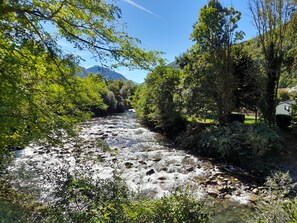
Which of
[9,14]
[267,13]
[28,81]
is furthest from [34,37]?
[267,13]

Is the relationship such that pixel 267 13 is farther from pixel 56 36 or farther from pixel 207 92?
pixel 56 36

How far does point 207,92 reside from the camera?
53.3 ft

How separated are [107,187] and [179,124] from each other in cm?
1602

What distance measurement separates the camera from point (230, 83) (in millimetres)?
16422

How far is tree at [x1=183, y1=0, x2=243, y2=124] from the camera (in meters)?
16.2

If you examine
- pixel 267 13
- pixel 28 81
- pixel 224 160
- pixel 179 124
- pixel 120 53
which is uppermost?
pixel 267 13

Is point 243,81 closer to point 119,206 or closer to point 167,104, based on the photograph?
point 167,104

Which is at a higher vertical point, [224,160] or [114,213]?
[114,213]

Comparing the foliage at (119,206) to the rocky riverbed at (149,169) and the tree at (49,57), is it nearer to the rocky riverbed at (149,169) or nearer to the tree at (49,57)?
the rocky riverbed at (149,169)

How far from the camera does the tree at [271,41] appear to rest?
574 inches

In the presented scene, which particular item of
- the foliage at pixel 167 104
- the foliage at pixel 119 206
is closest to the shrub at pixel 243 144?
the foliage at pixel 167 104

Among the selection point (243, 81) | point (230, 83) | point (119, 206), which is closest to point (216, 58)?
point (230, 83)

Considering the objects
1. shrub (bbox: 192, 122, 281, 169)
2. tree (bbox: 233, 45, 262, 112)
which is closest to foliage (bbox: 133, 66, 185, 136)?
tree (bbox: 233, 45, 262, 112)

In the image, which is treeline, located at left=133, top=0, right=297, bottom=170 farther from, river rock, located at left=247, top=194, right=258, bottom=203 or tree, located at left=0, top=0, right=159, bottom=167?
tree, located at left=0, top=0, right=159, bottom=167
